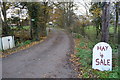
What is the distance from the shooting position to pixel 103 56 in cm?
473

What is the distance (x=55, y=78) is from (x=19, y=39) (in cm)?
1099

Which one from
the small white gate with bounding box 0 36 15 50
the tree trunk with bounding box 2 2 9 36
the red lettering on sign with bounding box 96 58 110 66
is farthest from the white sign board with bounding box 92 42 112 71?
the tree trunk with bounding box 2 2 9 36

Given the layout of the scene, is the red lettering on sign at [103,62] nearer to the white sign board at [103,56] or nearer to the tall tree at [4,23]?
the white sign board at [103,56]

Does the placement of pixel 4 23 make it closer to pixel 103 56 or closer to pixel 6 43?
pixel 6 43

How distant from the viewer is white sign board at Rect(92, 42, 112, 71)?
15.4 feet

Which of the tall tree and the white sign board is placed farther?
the tall tree

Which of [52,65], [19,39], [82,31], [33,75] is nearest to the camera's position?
[33,75]

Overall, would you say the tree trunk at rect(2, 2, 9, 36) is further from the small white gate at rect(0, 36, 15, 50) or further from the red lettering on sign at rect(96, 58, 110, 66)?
the red lettering on sign at rect(96, 58, 110, 66)

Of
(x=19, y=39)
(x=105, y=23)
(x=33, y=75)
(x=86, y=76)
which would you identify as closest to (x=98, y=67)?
(x=86, y=76)

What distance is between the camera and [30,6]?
12750 millimetres

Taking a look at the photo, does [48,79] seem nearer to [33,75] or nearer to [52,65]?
[33,75]

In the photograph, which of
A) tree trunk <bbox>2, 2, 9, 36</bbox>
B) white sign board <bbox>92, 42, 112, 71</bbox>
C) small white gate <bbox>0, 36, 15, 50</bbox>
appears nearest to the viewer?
white sign board <bbox>92, 42, 112, 71</bbox>

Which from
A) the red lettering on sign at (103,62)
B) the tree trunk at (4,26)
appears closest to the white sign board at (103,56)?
the red lettering on sign at (103,62)

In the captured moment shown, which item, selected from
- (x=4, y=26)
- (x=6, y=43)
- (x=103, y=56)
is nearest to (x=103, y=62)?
(x=103, y=56)
